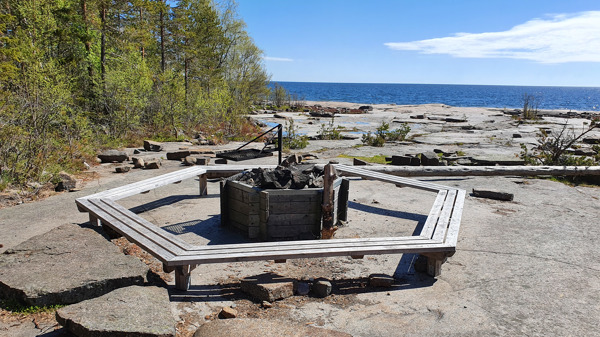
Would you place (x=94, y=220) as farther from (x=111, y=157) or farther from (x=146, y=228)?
(x=111, y=157)

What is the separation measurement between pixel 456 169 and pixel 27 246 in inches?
308

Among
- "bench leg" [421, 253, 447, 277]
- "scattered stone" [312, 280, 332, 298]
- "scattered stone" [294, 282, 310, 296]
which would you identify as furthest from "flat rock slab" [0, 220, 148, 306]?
"bench leg" [421, 253, 447, 277]

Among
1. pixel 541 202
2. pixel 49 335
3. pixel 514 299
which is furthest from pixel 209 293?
pixel 541 202

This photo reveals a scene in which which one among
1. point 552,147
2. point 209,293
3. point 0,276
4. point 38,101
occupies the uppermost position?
point 38,101

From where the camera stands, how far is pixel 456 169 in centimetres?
893

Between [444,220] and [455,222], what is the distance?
0.13m

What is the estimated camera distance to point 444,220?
198 inches

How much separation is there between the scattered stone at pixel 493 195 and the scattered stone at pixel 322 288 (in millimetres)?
5089

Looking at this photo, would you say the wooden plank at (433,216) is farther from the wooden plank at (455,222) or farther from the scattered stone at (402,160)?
the scattered stone at (402,160)

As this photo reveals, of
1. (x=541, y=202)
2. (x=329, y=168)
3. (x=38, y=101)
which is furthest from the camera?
(x=38, y=101)

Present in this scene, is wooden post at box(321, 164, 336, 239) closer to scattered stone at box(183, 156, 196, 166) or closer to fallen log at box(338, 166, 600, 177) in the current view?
fallen log at box(338, 166, 600, 177)

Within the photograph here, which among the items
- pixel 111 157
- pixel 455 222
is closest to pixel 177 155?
pixel 111 157

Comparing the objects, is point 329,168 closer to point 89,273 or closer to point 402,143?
point 89,273

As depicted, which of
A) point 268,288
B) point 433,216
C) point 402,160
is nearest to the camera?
point 268,288
